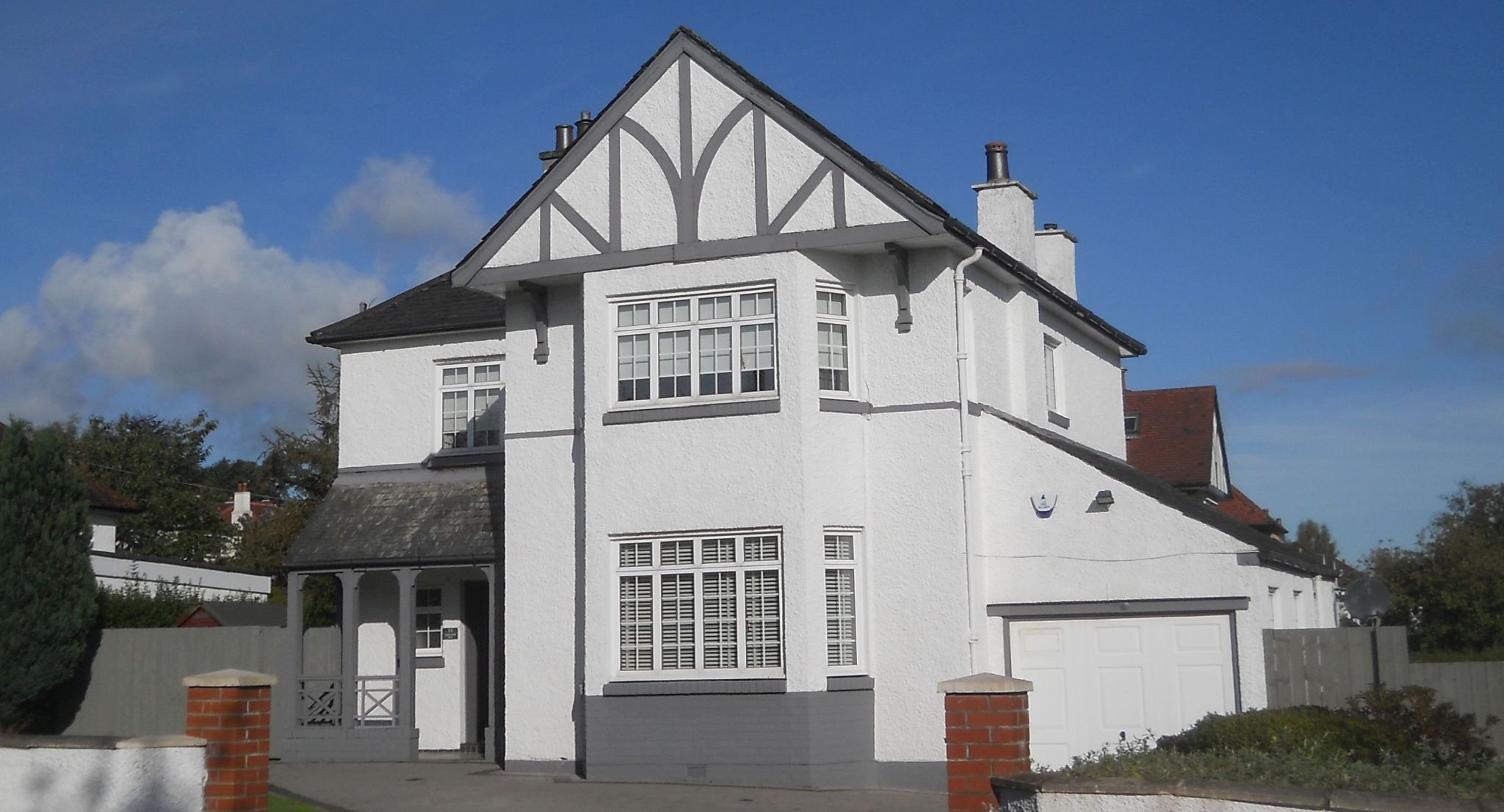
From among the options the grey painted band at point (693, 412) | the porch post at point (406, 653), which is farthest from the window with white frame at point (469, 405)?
the grey painted band at point (693, 412)

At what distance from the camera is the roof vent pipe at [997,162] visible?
23.0m

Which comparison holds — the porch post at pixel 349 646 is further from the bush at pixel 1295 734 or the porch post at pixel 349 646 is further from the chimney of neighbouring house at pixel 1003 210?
the bush at pixel 1295 734

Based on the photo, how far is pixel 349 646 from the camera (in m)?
22.2

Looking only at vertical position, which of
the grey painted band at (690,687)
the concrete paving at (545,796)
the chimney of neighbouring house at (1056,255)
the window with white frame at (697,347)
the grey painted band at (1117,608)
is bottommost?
the concrete paving at (545,796)

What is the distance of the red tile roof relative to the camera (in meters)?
37.4

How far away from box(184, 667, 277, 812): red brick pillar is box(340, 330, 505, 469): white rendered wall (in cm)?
1378

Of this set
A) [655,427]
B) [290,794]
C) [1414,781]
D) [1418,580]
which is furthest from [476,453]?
[1418,580]

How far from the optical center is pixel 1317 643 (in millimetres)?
16766

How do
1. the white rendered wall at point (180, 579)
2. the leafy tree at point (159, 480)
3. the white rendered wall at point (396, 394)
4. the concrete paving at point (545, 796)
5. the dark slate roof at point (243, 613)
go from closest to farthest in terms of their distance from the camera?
the concrete paving at point (545, 796), the white rendered wall at point (396, 394), the dark slate roof at point (243, 613), the white rendered wall at point (180, 579), the leafy tree at point (159, 480)

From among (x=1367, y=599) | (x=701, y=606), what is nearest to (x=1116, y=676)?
(x=1367, y=599)

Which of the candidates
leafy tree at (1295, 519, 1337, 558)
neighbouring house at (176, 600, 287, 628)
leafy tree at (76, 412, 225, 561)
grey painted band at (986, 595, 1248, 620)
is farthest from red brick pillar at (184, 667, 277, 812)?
leafy tree at (1295, 519, 1337, 558)

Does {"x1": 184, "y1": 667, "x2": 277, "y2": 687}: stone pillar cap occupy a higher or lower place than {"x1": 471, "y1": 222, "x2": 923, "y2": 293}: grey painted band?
lower

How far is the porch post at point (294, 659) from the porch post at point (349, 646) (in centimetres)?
62

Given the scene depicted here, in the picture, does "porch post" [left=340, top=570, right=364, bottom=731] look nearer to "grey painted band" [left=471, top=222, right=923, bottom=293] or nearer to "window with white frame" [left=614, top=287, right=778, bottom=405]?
"grey painted band" [left=471, top=222, right=923, bottom=293]
